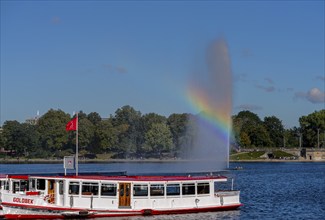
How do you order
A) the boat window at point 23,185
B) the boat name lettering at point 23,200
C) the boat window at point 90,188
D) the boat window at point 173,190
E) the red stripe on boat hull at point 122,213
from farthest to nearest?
the boat window at point 173,190
the boat window at point 23,185
the boat window at point 90,188
the boat name lettering at point 23,200
the red stripe on boat hull at point 122,213

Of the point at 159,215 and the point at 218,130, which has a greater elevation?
the point at 218,130

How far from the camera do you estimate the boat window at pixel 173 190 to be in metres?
53.7

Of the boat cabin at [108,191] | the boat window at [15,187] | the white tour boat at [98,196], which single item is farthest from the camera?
the boat window at [15,187]

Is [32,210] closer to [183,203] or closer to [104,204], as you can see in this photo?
[104,204]

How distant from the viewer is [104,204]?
50.8 metres

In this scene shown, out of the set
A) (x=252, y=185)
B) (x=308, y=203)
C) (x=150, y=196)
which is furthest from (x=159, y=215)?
(x=252, y=185)

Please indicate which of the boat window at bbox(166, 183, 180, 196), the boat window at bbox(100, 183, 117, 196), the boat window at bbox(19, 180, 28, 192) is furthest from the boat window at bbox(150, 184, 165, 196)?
the boat window at bbox(19, 180, 28, 192)

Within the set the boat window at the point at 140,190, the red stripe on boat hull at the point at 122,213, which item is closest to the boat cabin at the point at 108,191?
the boat window at the point at 140,190

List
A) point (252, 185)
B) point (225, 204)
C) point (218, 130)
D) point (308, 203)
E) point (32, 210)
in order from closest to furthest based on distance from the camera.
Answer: point (32, 210) → point (225, 204) → point (308, 203) → point (252, 185) → point (218, 130)

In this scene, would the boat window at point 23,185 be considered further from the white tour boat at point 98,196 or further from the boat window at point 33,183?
the boat window at point 33,183

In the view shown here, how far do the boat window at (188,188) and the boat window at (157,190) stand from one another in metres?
2.03

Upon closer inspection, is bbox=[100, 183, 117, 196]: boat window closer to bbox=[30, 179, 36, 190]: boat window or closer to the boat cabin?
the boat cabin

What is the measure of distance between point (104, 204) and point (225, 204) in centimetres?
1226

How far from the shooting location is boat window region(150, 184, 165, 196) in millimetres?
52956
